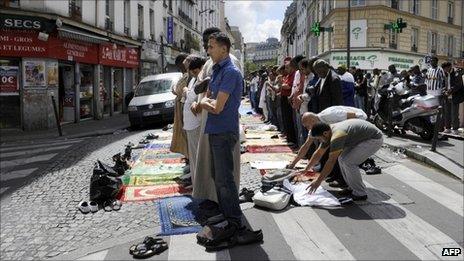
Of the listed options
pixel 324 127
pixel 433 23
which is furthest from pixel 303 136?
pixel 433 23

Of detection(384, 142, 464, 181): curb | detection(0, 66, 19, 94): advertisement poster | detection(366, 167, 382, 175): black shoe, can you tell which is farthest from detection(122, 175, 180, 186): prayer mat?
detection(0, 66, 19, 94): advertisement poster

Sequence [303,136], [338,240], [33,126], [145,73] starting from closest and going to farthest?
1. [338,240]
2. [303,136]
3. [33,126]
4. [145,73]

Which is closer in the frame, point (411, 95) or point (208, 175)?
point (208, 175)

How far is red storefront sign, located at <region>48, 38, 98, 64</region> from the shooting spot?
16.9 metres

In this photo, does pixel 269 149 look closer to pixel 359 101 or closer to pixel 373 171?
pixel 373 171

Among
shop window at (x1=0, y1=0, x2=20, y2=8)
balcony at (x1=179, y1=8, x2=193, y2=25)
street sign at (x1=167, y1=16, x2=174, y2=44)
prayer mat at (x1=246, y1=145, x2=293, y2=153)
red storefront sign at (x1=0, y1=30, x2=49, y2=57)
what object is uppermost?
balcony at (x1=179, y1=8, x2=193, y2=25)

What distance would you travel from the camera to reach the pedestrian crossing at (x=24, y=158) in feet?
27.1

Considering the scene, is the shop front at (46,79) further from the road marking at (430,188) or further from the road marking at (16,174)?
the road marking at (430,188)

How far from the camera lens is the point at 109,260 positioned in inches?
172

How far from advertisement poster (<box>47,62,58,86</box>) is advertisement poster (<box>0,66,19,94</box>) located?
109 centimetres

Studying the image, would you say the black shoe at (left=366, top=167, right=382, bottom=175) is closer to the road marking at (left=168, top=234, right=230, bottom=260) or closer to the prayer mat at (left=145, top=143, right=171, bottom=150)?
the road marking at (left=168, top=234, right=230, bottom=260)

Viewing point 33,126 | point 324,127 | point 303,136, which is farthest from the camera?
point 33,126

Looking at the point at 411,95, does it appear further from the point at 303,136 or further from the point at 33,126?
the point at 33,126

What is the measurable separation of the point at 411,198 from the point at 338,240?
1.98 meters
